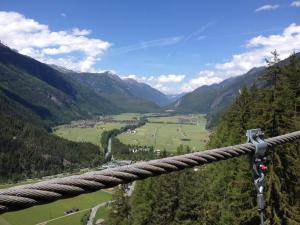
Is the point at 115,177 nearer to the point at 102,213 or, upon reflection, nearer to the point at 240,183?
the point at 240,183

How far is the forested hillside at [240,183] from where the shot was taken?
19344 millimetres

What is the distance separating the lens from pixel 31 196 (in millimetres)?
1634

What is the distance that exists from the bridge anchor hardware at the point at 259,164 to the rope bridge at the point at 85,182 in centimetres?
37

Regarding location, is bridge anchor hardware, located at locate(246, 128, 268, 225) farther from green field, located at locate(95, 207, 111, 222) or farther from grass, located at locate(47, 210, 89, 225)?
grass, located at locate(47, 210, 89, 225)

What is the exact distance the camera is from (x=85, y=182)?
186cm

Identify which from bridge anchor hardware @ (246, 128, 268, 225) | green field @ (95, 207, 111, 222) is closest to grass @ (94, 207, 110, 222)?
green field @ (95, 207, 111, 222)

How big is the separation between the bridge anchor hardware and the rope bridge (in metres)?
0.37

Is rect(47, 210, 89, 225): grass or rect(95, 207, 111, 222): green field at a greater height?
rect(95, 207, 111, 222): green field

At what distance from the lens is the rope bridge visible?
1.58 metres

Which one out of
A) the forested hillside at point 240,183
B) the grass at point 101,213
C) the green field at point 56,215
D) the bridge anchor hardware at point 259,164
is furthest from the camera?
the green field at point 56,215

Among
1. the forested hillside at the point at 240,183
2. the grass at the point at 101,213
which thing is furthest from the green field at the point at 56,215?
the forested hillside at the point at 240,183

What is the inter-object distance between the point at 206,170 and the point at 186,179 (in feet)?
8.23

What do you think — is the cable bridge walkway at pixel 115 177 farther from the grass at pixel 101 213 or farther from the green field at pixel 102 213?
the green field at pixel 102 213

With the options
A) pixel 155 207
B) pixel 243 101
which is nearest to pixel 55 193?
pixel 243 101
